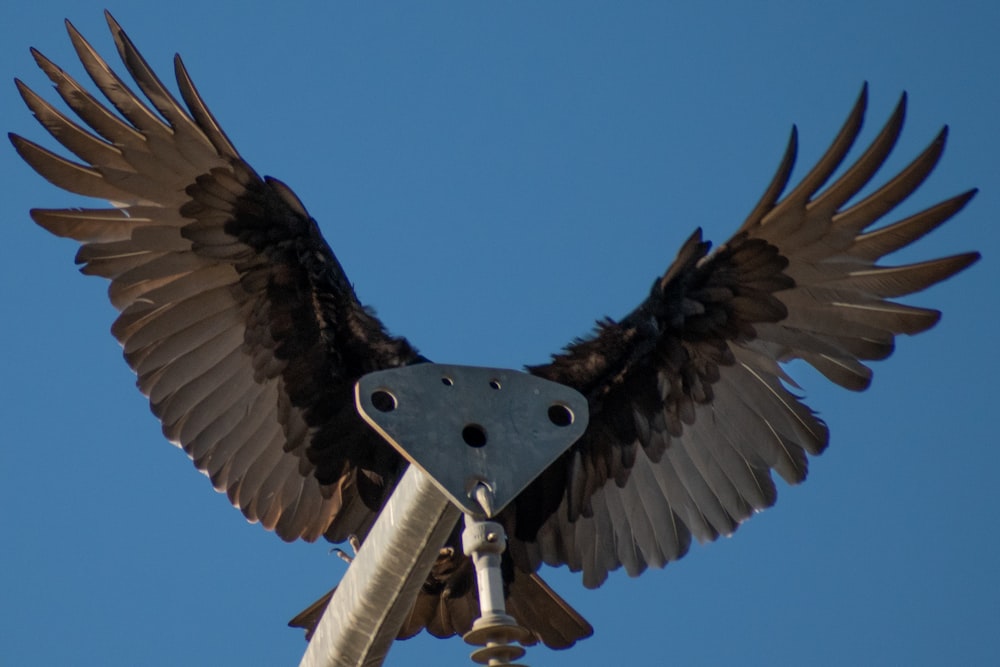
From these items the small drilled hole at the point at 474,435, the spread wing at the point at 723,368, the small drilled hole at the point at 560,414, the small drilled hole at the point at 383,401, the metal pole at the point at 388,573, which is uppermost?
the spread wing at the point at 723,368

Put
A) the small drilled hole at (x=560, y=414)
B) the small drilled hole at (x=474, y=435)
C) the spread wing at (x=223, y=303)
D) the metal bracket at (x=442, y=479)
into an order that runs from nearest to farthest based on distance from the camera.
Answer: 1. the metal bracket at (x=442, y=479)
2. the small drilled hole at (x=474, y=435)
3. the small drilled hole at (x=560, y=414)
4. the spread wing at (x=223, y=303)

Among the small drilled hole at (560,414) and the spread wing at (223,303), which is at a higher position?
the spread wing at (223,303)

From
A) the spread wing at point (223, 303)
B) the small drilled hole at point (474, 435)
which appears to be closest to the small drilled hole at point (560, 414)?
the small drilled hole at point (474, 435)

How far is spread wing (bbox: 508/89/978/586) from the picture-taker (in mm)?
7910

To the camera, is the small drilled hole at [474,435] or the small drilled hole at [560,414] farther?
the small drilled hole at [560,414]

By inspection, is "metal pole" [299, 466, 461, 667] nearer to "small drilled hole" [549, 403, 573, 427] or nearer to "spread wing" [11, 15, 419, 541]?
"small drilled hole" [549, 403, 573, 427]

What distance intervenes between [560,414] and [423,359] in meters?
2.88

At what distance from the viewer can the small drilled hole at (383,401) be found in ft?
15.4

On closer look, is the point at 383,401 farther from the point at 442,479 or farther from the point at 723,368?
the point at 723,368

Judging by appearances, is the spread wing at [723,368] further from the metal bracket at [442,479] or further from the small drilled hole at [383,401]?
the small drilled hole at [383,401]

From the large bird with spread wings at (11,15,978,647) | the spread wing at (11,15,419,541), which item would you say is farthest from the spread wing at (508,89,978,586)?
the spread wing at (11,15,419,541)

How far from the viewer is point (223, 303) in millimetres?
8188

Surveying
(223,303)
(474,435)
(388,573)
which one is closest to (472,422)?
(474,435)

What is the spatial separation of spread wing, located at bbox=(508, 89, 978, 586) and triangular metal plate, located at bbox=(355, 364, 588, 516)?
3013 millimetres
